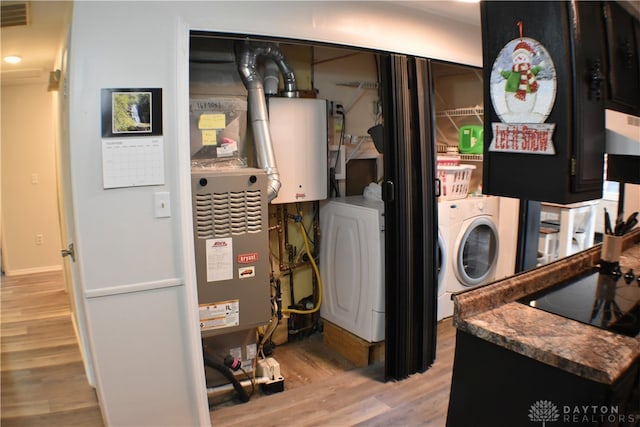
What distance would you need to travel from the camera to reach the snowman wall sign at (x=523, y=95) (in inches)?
55.6

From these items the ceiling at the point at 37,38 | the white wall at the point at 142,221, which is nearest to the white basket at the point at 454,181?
the white wall at the point at 142,221

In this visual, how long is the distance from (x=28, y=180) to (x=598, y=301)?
582 cm

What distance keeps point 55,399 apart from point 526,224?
389 cm

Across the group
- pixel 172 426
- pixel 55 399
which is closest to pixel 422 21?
pixel 172 426

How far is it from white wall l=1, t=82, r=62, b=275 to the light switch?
159 inches

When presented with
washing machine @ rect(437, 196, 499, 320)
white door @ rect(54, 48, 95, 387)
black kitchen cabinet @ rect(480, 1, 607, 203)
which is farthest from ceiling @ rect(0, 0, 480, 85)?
washing machine @ rect(437, 196, 499, 320)

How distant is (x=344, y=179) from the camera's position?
3508 mm

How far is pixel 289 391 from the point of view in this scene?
9.06ft

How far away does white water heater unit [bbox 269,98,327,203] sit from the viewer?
2.97m

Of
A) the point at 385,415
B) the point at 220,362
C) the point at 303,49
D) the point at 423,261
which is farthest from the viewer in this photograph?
the point at 303,49

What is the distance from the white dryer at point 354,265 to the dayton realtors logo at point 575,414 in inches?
58.1

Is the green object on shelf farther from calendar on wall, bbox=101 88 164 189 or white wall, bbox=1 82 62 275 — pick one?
white wall, bbox=1 82 62 275

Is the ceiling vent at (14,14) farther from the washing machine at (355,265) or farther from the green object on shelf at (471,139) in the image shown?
the green object on shelf at (471,139)

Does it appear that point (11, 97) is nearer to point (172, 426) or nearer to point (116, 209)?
point (116, 209)
